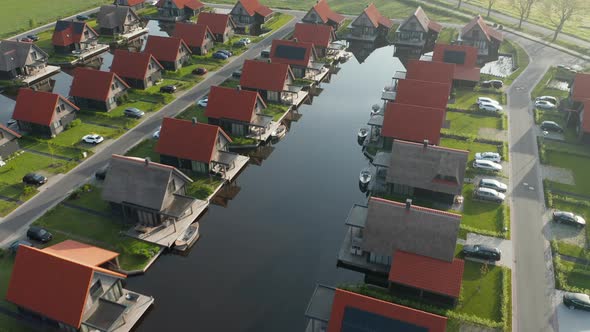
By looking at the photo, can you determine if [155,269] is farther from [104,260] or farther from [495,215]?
[495,215]

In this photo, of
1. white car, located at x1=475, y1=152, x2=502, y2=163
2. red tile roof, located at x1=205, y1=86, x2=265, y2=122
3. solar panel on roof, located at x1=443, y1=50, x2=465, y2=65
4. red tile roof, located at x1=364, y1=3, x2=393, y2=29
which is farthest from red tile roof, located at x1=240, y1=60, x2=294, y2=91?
red tile roof, located at x1=364, y1=3, x2=393, y2=29

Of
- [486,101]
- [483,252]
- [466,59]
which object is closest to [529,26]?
[466,59]

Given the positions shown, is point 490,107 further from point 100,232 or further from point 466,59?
point 100,232

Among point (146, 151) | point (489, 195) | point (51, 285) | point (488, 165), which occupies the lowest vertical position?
point (51, 285)

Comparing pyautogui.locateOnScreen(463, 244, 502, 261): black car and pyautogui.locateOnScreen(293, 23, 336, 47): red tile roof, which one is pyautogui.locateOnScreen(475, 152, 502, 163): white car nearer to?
pyautogui.locateOnScreen(463, 244, 502, 261): black car

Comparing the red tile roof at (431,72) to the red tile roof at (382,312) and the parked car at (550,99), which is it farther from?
the red tile roof at (382,312)
